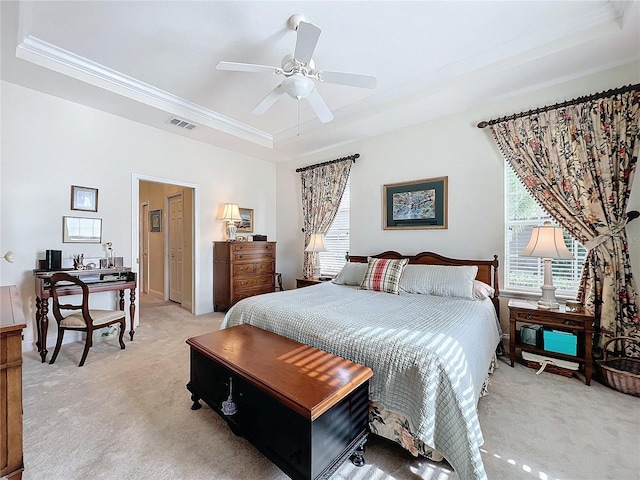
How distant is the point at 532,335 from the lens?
8.89 feet

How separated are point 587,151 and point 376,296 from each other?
2408 mm

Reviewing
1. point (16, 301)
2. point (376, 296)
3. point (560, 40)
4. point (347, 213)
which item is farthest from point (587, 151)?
point (16, 301)

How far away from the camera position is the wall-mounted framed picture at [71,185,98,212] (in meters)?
3.44

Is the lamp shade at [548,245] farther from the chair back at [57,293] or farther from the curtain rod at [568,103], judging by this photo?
the chair back at [57,293]

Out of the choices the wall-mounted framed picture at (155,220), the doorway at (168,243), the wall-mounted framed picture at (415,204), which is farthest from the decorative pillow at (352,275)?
the wall-mounted framed picture at (155,220)

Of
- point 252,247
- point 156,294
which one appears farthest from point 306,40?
point 156,294

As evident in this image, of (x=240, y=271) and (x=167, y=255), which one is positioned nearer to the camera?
(x=240, y=271)

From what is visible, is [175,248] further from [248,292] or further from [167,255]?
[248,292]

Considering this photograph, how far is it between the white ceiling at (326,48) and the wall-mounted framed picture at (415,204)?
888 millimetres

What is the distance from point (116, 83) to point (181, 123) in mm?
880

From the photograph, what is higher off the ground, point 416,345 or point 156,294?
point 416,345

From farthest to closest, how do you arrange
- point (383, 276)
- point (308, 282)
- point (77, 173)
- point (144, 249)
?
1. point (144, 249)
2. point (308, 282)
3. point (77, 173)
4. point (383, 276)

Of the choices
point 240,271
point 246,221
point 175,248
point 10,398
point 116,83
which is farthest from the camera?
point 175,248

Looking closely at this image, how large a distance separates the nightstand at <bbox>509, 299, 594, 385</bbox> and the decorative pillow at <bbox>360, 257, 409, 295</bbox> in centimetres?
112
